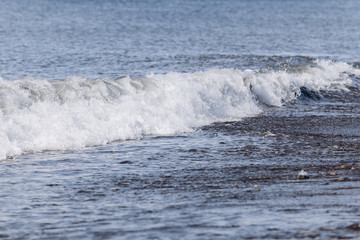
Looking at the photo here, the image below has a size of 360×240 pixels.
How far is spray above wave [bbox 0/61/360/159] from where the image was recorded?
11.7 metres

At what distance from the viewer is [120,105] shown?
14148mm

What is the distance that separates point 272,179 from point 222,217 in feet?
6.83

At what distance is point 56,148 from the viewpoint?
1125 cm

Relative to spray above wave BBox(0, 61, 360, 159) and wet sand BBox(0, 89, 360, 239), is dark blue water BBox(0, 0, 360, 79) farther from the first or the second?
wet sand BBox(0, 89, 360, 239)

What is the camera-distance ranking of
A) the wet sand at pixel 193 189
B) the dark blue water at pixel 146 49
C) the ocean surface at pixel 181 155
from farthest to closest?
the dark blue water at pixel 146 49, the ocean surface at pixel 181 155, the wet sand at pixel 193 189

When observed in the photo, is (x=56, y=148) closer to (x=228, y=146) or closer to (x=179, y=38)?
(x=228, y=146)

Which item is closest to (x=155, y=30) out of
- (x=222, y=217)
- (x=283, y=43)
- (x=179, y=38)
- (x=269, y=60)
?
(x=179, y=38)

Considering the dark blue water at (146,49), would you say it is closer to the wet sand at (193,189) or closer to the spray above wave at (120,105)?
the spray above wave at (120,105)

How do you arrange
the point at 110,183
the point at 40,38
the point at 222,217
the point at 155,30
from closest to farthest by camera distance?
the point at 222,217, the point at 110,183, the point at 40,38, the point at 155,30

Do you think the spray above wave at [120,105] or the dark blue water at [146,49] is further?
the dark blue water at [146,49]

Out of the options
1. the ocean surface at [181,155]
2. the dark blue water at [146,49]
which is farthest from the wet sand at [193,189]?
the dark blue water at [146,49]

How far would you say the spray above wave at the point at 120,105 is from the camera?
1170 cm

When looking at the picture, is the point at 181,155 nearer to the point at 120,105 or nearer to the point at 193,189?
the point at 193,189

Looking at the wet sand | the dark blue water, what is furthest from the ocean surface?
the dark blue water
